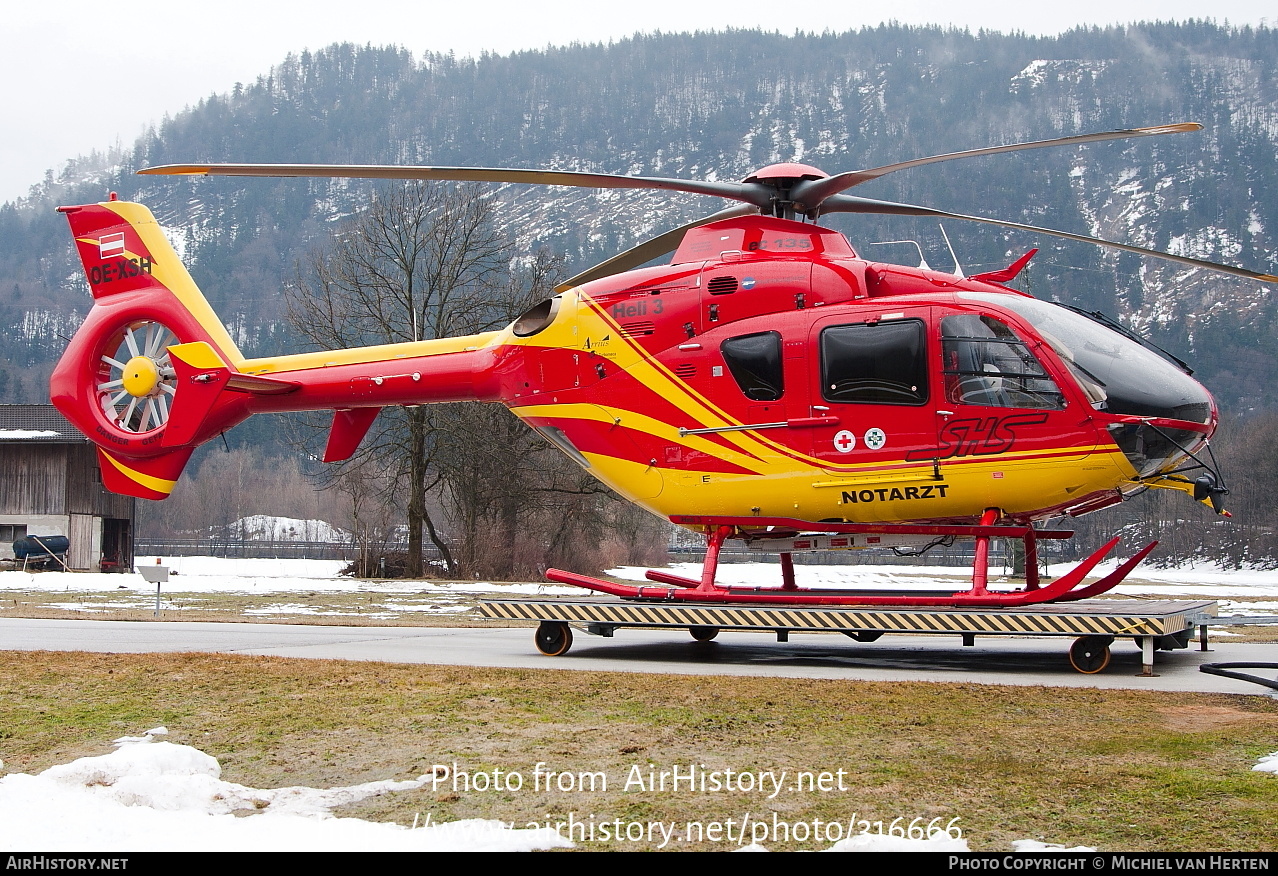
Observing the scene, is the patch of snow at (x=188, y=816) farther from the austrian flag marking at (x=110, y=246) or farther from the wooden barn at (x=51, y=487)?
the wooden barn at (x=51, y=487)

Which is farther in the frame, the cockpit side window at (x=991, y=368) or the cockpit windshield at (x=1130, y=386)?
the cockpit side window at (x=991, y=368)

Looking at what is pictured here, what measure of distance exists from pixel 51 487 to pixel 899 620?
3559 centimetres

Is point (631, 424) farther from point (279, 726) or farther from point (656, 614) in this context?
point (279, 726)

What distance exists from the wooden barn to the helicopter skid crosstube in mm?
30988

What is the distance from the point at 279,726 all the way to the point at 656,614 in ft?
17.2

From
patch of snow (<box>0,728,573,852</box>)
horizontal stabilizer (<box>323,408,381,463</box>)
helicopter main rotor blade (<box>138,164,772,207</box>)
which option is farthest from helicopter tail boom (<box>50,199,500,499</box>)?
patch of snow (<box>0,728,573,852</box>)

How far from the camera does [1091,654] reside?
1038cm

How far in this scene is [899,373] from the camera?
37.2ft

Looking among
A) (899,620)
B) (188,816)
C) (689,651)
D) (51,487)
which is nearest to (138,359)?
(689,651)

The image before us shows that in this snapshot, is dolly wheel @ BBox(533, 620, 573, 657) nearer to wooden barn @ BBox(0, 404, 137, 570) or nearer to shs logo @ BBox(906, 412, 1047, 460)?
shs logo @ BBox(906, 412, 1047, 460)

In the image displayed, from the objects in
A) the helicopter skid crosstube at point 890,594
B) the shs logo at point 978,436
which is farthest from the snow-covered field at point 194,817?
the shs logo at point 978,436

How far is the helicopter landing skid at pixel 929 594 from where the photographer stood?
431 inches

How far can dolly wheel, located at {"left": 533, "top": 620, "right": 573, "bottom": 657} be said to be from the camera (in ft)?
40.7

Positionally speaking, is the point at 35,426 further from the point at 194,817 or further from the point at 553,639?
the point at 194,817
